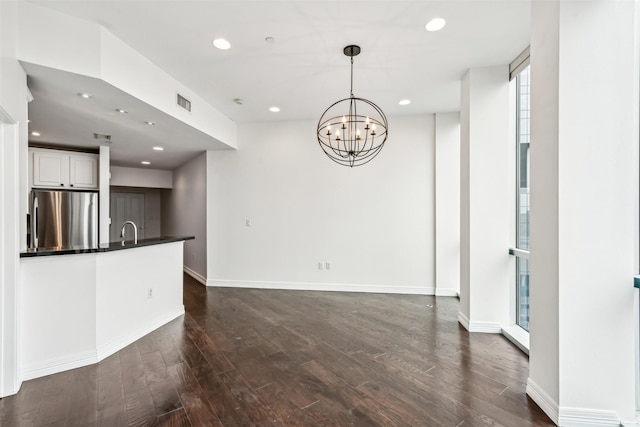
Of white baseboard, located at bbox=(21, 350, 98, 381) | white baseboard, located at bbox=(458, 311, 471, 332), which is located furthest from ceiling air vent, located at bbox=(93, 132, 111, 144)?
white baseboard, located at bbox=(458, 311, 471, 332)

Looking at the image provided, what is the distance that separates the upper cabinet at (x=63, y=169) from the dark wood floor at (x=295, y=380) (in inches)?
138

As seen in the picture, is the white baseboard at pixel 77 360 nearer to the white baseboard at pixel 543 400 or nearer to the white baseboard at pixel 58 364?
the white baseboard at pixel 58 364

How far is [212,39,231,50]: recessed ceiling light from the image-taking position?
2633mm

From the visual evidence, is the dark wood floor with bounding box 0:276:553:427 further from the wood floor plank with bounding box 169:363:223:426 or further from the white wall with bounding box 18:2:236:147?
the white wall with bounding box 18:2:236:147

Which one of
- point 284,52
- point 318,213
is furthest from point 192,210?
point 284,52

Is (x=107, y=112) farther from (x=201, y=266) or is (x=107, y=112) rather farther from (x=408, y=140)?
(x=408, y=140)

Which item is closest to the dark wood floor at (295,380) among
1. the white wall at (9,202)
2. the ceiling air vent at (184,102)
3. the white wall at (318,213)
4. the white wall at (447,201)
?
the white wall at (9,202)

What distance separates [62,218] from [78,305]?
3173mm

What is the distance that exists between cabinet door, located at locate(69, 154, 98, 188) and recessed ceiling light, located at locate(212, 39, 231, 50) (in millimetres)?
3927

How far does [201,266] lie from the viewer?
5.51 m

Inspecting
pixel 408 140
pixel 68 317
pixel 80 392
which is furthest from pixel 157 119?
pixel 408 140

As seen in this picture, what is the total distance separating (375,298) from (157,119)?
3931mm

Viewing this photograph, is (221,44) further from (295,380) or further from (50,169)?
(50,169)

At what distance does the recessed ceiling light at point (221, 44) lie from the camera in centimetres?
263
